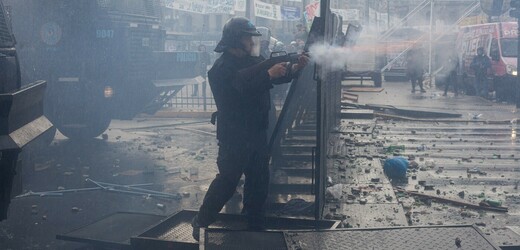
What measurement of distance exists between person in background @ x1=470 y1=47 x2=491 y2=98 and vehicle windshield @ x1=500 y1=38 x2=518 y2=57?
0.57 meters

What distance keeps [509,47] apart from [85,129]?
46.4 ft

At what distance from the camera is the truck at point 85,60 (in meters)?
11.0

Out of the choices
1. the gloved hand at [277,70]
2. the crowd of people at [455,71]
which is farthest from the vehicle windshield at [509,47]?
the gloved hand at [277,70]

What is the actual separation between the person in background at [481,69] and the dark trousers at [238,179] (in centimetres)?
1615

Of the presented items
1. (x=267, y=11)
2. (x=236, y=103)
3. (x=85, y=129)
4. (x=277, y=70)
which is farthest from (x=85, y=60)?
(x=267, y=11)

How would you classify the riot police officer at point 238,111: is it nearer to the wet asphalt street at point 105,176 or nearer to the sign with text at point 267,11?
the wet asphalt street at point 105,176

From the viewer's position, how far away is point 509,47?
1945 centimetres

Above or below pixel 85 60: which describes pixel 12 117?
below

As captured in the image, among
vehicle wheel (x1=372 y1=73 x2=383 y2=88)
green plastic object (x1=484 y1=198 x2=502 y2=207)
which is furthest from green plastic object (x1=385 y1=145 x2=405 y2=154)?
vehicle wheel (x1=372 y1=73 x2=383 y2=88)

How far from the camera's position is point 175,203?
726 centimetres

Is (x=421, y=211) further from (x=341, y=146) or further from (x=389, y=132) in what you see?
(x=389, y=132)

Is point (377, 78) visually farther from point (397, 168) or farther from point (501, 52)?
point (397, 168)

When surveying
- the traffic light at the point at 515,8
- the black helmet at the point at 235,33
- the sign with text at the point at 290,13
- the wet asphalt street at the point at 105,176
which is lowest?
the wet asphalt street at the point at 105,176

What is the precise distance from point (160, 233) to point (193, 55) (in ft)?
31.9
